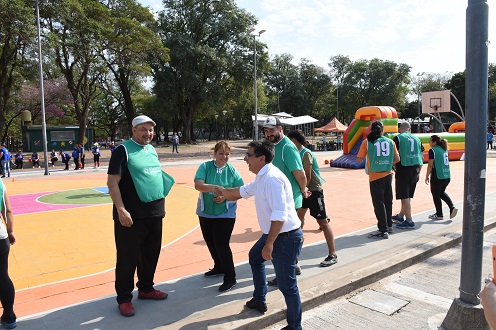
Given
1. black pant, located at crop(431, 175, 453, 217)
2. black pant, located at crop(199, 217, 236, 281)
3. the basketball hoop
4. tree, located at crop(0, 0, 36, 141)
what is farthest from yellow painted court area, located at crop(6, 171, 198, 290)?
the basketball hoop

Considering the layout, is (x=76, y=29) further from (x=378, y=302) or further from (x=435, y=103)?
(x=435, y=103)

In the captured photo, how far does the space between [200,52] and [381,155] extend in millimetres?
33351

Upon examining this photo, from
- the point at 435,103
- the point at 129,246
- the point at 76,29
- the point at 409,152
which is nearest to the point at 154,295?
the point at 129,246

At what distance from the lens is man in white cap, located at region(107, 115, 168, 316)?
11.9 ft

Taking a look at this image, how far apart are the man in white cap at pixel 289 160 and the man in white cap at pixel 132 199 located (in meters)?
1.41

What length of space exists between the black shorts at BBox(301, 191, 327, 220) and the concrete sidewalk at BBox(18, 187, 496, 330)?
0.66m

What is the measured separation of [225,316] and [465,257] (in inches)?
88.5

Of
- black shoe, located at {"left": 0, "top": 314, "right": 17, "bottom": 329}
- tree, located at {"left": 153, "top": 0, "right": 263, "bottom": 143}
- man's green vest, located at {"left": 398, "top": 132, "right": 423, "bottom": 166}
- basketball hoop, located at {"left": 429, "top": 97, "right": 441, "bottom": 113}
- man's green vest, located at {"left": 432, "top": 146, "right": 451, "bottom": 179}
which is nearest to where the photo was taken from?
black shoe, located at {"left": 0, "top": 314, "right": 17, "bottom": 329}

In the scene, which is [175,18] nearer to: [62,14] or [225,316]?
[62,14]

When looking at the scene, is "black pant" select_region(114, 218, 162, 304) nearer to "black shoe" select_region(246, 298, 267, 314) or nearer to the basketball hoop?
"black shoe" select_region(246, 298, 267, 314)

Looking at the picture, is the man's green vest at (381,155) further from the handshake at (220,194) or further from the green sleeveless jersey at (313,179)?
the handshake at (220,194)

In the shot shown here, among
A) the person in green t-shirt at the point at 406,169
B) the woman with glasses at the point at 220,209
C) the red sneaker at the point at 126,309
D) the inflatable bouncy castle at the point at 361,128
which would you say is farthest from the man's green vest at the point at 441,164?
the inflatable bouncy castle at the point at 361,128

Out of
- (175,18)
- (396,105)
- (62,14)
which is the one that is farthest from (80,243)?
(396,105)

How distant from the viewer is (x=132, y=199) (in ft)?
12.3
